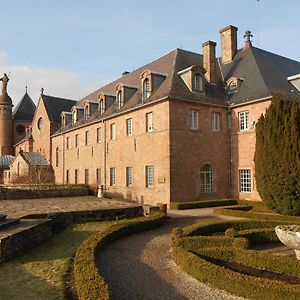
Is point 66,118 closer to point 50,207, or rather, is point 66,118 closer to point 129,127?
point 129,127

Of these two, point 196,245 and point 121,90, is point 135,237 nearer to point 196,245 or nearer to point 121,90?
point 196,245

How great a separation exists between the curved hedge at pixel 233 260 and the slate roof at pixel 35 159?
3410cm

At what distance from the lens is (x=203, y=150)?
2420 cm

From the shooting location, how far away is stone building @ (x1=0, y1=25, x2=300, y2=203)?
76.0ft

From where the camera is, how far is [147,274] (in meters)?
8.27

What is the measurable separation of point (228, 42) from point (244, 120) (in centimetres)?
862

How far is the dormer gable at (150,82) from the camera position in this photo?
83.3ft

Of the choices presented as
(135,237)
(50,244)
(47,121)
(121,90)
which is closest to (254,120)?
(121,90)

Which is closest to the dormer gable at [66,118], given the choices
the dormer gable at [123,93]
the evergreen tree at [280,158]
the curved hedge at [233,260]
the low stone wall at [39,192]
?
the low stone wall at [39,192]

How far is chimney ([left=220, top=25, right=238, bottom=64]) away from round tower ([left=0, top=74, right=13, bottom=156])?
4306 centimetres

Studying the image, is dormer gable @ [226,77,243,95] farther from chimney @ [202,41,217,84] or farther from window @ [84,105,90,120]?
window @ [84,105,90,120]

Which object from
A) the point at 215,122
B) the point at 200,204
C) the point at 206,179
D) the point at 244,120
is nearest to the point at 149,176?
the point at 206,179

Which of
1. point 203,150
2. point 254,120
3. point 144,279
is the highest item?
point 254,120

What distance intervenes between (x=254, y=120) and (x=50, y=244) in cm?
1669
